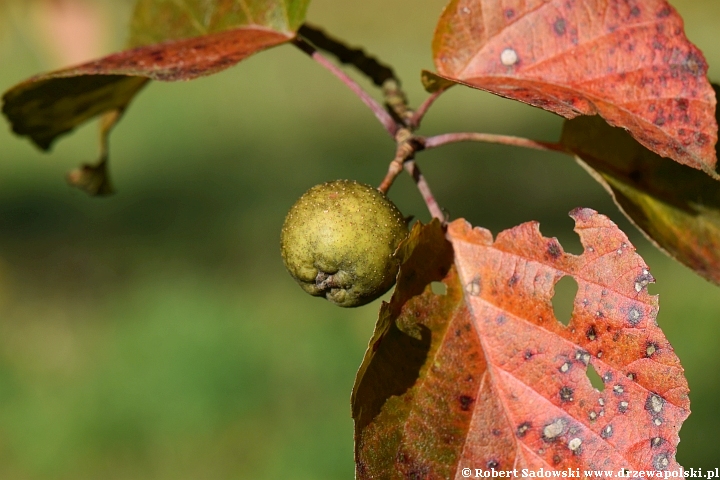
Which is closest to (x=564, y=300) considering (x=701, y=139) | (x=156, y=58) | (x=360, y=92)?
(x=360, y=92)

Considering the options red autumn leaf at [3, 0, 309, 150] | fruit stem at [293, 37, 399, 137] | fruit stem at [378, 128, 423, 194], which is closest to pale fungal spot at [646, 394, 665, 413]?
fruit stem at [378, 128, 423, 194]

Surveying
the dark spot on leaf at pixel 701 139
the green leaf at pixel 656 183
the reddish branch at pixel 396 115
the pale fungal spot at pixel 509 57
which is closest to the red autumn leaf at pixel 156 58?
the reddish branch at pixel 396 115

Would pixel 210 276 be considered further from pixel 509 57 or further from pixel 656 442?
pixel 656 442

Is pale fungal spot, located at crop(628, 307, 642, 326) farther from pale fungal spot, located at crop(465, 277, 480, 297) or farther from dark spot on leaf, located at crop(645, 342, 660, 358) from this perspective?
pale fungal spot, located at crop(465, 277, 480, 297)

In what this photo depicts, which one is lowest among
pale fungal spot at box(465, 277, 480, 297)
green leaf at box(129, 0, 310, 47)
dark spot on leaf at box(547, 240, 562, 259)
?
pale fungal spot at box(465, 277, 480, 297)

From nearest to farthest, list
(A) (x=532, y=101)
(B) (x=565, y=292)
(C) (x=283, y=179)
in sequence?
(A) (x=532, y=101) < (B) (x=565, y=292) < (C) (x=283, y=179)

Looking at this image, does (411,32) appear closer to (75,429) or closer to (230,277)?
(230,277)

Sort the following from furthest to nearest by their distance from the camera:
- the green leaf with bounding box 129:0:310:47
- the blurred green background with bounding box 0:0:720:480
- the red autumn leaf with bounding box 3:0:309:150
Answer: the blurred green background with bounding box 0:0:720:480, the green leaf with bounding box 129:0:310:47, the red autumn leaf with bounding box 3:0:309:150

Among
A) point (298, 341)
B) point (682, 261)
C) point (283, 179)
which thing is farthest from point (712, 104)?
point (283, 179)
